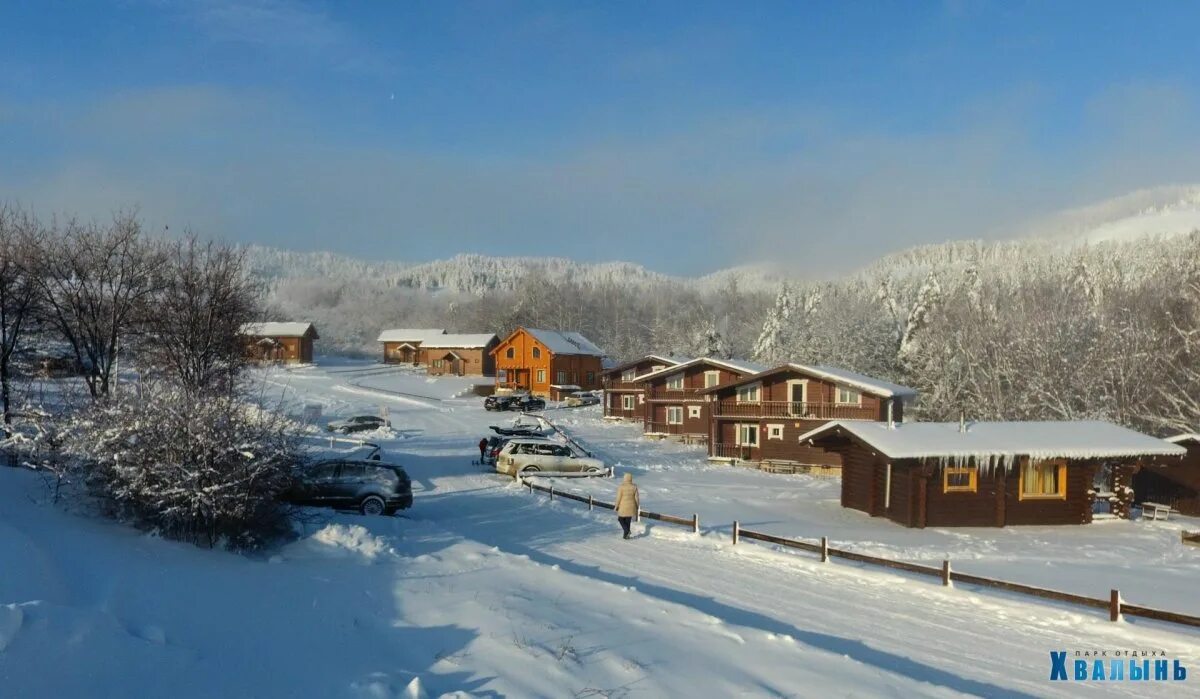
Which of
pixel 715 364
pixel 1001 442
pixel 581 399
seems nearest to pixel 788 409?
pixel 715 364

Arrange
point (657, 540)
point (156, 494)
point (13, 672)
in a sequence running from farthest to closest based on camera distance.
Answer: point (657, 540) < point (156, 494) < point (13, 672)

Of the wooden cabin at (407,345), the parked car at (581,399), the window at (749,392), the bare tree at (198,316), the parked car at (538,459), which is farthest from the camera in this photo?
the wooden cabin at (407,345)

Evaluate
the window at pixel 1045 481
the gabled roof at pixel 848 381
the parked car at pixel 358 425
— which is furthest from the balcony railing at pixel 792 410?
the parked car at pixel 358 425

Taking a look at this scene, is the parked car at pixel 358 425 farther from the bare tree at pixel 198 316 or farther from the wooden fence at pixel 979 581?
the wooden fence at pixel 979 581

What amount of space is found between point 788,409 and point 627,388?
59.8 ft

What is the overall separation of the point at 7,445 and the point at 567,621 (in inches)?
487

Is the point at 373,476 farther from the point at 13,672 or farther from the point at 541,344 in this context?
the point at 541,344

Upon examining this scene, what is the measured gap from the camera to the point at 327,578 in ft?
40.7

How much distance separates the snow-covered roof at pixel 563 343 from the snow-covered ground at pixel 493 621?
55.8m

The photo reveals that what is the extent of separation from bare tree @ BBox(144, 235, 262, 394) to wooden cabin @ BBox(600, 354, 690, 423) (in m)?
34.5

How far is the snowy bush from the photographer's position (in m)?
13.7

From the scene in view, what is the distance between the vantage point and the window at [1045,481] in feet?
89.3

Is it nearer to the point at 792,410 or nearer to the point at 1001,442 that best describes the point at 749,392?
the point at 792,410

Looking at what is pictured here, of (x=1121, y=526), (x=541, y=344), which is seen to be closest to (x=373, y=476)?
(x=1121, y=526)
